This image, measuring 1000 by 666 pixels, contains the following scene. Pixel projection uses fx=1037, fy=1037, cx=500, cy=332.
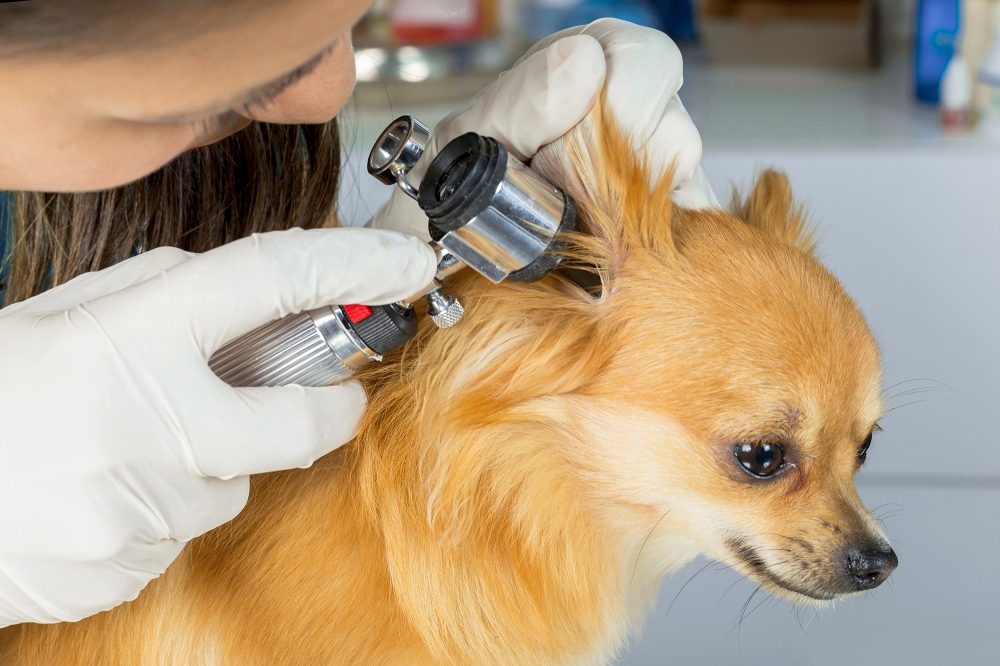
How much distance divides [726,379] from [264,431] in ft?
1.04

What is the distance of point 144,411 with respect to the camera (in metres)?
0.65

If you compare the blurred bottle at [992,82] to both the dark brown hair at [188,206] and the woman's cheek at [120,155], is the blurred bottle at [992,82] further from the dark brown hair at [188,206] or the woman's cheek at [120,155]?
the woman's cheek at [120,155]

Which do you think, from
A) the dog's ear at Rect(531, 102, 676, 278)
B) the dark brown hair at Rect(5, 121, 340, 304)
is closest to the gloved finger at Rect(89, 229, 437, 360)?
the dog's ear at Rect(531, 102, 676, 278)

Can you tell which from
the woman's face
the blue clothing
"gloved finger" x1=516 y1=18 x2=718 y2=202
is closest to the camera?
the woman's face

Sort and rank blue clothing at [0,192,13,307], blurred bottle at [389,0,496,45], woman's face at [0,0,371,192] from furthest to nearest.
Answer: blurred bottle at [389,0,496,45] < blue clothing at [0,192,13,307] < woman's face at [0,0,371,192]

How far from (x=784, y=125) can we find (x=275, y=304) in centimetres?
99

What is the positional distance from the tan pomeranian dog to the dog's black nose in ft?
0.23

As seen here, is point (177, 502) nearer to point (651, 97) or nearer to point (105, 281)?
point (105, 281)

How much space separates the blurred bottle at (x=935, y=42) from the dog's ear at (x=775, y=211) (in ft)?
2.39

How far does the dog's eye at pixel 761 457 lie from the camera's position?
0.76 meters

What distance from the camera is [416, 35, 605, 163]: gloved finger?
0.74 m

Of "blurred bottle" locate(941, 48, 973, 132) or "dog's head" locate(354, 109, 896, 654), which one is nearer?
"dog's head" locate(354, 109, 896, 654)

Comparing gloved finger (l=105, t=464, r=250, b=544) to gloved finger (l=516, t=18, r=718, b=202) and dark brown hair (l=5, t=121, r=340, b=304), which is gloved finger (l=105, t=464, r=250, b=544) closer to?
dark brown hair (l=5, t=121, r=340, b=304)

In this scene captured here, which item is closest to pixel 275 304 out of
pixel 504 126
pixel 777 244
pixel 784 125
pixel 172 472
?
pixel 172 472
